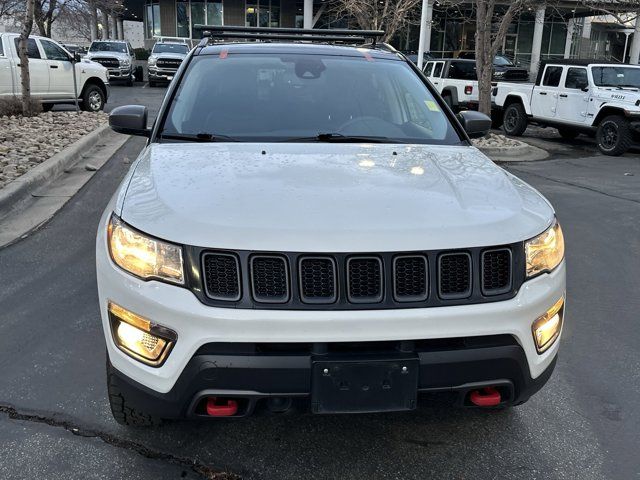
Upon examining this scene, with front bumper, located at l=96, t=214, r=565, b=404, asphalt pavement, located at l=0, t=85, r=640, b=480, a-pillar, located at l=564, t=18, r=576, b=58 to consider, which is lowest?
asphalt pavement, located at l=0, t=85, r=640, b=480

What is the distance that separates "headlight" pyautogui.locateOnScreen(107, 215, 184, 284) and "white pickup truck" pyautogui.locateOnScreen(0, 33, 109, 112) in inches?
497

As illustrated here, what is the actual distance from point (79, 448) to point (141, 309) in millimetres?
887

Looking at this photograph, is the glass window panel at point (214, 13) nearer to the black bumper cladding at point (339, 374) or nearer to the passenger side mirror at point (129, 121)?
the passenger side mirror at point (129, 121)

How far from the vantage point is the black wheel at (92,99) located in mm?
15078

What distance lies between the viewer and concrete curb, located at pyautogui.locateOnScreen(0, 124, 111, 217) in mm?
6348

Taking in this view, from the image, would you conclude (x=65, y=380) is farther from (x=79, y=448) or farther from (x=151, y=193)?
(x=151, y=193)

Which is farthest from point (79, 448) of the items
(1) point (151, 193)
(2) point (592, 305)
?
(2) point (592, 305)

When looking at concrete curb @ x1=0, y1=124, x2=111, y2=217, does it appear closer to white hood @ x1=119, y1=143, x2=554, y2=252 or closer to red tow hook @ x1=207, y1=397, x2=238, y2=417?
white hood @ x1=119, y1=143, x2=554, y2=252

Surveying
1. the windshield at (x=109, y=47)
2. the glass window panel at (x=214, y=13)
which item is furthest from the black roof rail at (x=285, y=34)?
the glass window panel at (x=214, y=13)

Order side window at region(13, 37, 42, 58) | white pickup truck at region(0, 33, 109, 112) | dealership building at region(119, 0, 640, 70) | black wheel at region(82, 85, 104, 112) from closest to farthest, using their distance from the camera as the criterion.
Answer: white pickup truck at region(0, 33, 109, 112) < side window at region(13, 37, 42, 58) < black wheel at region(82, 85, 104, 112) < dealership building at region(119, 0, 640, 70)

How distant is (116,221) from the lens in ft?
7.86

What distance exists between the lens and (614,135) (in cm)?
1197

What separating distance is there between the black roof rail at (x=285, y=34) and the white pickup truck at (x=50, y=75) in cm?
1033

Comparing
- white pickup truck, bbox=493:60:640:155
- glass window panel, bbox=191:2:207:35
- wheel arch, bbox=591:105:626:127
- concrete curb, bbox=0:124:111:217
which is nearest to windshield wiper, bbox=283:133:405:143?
concrete curb, bbox=0:124:111:217
